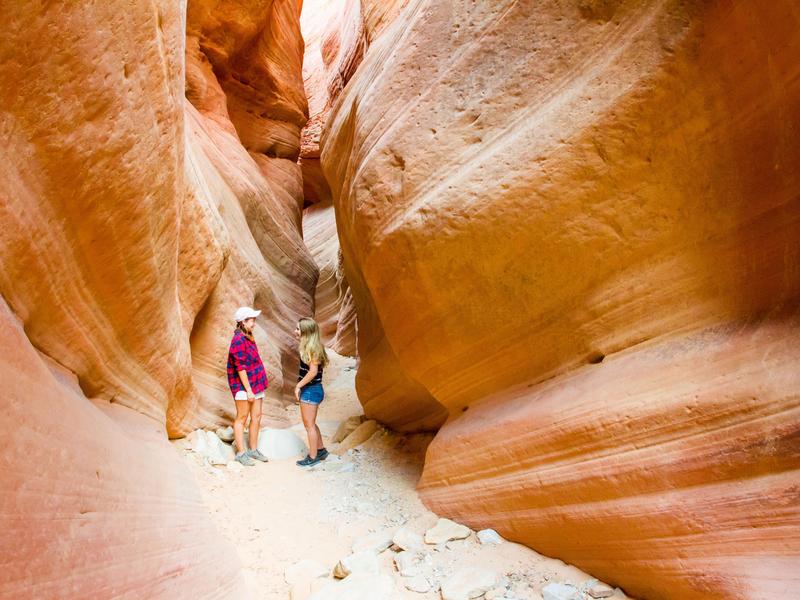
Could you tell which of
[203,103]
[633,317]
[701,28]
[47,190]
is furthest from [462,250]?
[203,103]

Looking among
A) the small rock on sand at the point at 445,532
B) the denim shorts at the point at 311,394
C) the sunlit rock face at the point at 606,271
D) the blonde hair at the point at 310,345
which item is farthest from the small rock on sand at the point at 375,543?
the blonde hair at the point at 310,345

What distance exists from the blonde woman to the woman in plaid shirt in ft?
1.27

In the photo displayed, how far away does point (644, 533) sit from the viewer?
2533 millimetres

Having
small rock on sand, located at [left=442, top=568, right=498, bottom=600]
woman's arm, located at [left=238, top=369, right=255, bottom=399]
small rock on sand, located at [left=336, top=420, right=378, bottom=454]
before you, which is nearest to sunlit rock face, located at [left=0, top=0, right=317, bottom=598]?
woman's arm, located at [left=238, top=369, right=255, bottom=399]

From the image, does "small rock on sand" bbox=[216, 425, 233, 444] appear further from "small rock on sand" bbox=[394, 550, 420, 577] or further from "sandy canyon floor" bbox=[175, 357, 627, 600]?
"small rock on sand" bbox=[394, 550, 420, 577]

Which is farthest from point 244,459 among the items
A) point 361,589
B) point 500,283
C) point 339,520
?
point 500,283

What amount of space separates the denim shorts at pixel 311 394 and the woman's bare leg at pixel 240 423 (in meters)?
0.53

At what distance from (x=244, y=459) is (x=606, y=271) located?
10.8 feet

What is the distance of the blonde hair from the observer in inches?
212

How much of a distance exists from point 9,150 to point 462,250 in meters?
2.46

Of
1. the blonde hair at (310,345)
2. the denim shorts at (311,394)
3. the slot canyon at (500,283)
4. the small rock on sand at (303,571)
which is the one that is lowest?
the denim shorts at (311,394)

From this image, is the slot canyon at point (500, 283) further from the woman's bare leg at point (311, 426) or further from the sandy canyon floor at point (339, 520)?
the woman's bare leg at point (311, 426)

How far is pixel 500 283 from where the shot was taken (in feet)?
11.4

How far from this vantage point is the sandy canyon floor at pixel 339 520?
291cm
